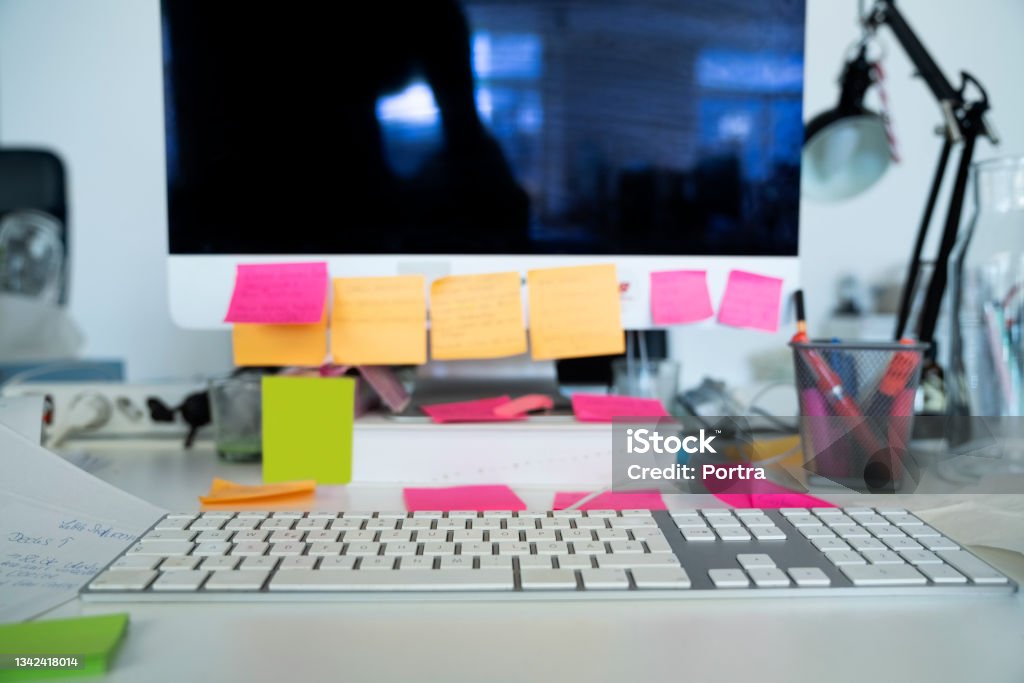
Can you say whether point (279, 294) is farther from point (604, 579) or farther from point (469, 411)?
point (604, 579)

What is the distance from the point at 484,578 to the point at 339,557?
0.28ft

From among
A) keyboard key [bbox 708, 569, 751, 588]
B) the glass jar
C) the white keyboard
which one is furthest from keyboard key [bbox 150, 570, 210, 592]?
the glass jar

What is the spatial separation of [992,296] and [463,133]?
55 centimetres

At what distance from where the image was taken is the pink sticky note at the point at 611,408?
0.61 meters

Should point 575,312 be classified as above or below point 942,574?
above

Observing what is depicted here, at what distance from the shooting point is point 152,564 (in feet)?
1.18

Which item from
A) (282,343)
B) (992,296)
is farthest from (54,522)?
(992,296)

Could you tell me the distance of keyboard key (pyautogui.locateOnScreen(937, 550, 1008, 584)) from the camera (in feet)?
1.15

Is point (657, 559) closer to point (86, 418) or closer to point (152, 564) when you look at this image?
point (152, 564)

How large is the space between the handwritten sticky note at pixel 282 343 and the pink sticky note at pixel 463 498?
0.59 feet

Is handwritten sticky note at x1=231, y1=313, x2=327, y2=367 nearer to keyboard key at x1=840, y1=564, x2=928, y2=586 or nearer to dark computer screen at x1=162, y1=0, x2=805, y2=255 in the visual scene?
dark computer screen at x1=162, y1=0, x2=805, y2=255

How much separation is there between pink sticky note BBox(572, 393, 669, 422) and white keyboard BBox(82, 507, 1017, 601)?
0.18 meters

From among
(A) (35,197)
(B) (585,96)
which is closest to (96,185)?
(A) (35,197)

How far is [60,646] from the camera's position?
0.29 meters
